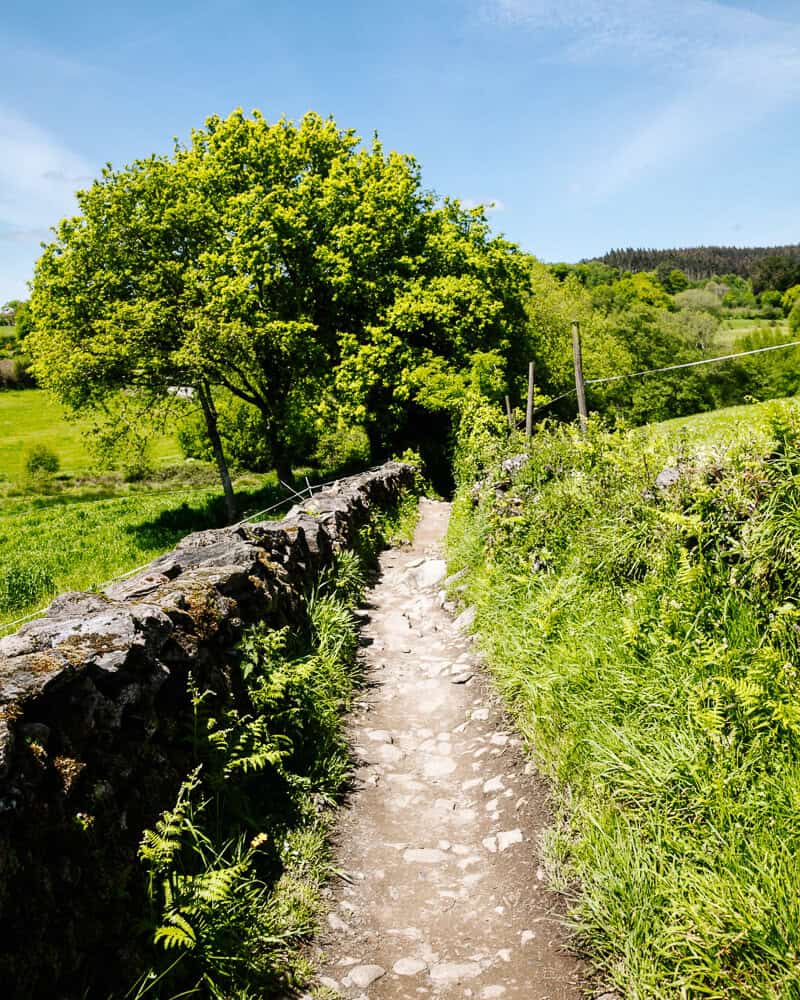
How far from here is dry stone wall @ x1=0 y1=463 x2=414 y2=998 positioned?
8.80ft

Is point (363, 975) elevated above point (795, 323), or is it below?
below

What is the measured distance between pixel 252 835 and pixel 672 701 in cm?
302

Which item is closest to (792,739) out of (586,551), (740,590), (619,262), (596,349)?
(740,590)

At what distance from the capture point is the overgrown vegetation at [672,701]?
10.1 feet

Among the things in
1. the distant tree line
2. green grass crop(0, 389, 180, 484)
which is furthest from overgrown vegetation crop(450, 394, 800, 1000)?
the distant tree line

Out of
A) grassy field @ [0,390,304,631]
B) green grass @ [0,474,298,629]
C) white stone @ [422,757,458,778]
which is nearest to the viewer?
white stone @ [422,757,458,778]

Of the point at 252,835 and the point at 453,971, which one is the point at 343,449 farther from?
the point at 453,971

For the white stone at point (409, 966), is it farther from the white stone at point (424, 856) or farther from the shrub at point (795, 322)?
the shrub at point (795, 322)

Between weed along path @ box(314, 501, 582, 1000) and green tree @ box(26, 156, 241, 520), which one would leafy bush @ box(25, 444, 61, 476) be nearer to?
green tree @ box(26, 156, 241, 520)

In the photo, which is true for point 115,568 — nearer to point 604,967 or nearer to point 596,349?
point 604,967

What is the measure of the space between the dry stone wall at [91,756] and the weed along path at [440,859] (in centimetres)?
130

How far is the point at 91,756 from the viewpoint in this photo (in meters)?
3.33

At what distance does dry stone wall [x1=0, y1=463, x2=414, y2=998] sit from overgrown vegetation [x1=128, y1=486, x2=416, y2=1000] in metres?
0.16

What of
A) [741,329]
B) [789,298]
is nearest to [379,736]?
[741,329]
